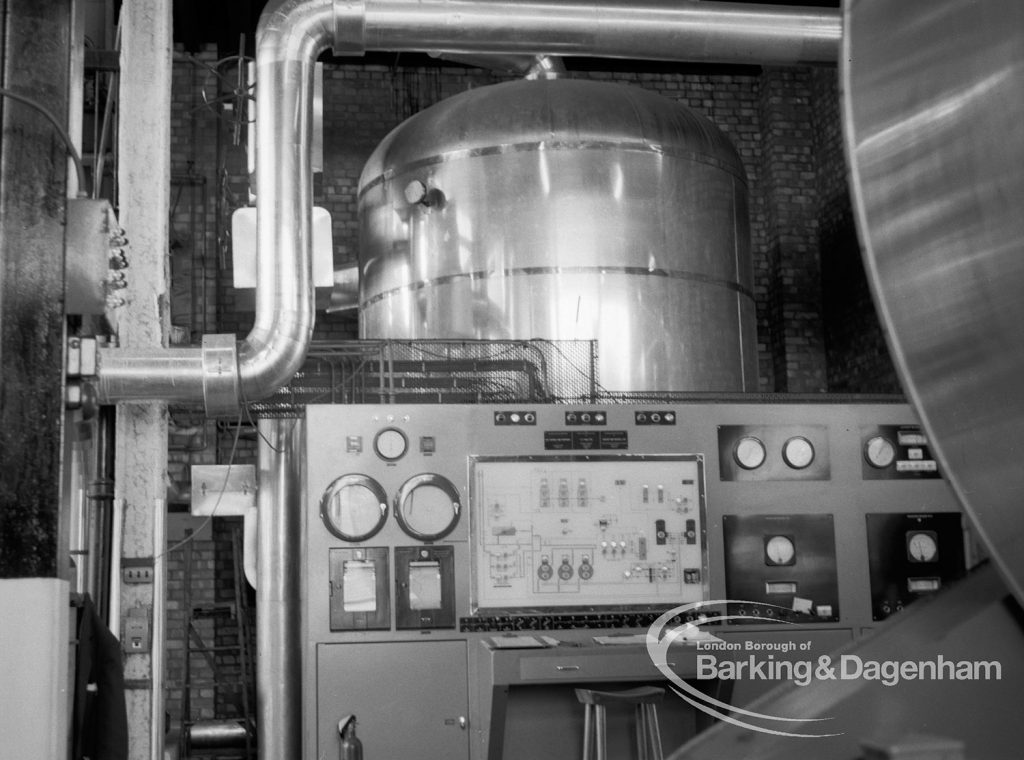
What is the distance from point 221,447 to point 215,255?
1.50 meters

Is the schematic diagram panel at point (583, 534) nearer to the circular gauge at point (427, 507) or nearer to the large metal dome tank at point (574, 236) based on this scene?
the circular gauge at point (427, 507)

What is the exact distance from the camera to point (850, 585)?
5824mm

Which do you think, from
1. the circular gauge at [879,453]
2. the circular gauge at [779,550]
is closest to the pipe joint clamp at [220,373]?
the circular gauge at [779,550]

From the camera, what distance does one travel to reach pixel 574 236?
674 cm

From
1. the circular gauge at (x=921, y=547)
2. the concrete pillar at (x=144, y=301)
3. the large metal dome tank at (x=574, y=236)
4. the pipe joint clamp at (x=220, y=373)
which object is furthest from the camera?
the large metal dome tank at (x=574, y=236)

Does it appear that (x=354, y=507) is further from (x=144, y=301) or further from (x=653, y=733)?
(x=653, y=733)

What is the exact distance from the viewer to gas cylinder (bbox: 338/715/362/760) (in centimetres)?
519

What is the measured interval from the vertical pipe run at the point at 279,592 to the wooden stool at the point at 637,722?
1.49m

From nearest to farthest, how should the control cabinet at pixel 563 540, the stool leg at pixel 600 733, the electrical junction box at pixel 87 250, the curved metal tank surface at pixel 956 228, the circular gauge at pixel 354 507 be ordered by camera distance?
the curved metal tank surface at pixel 956 228 < the electrical junction box at pixel 87 250 < the stool leg at pixel 600 733 < the control cabinet at pixel 563 540 < the circular gauge at pixel 354 507

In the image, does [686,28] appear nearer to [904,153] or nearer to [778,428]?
[778,428]

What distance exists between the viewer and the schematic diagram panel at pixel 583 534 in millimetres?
5504

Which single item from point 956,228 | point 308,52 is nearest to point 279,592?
point 308,52

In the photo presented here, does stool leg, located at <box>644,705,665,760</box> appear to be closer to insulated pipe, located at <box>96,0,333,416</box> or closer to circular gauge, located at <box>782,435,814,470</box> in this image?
circular gauge, located at <box>782,435,814,470</box>

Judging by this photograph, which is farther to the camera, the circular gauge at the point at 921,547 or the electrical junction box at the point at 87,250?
the circular gauge at the point at 921,547
